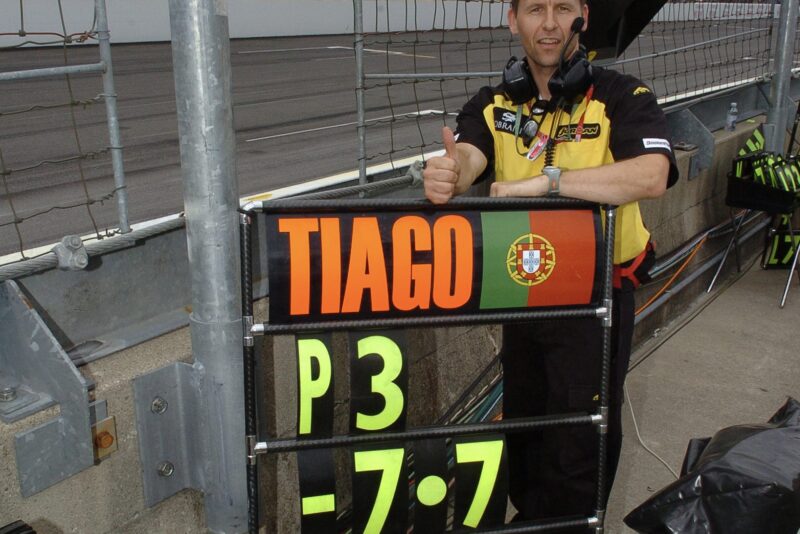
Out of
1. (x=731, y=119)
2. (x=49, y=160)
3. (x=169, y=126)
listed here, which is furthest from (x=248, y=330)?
(x=169, y=126)

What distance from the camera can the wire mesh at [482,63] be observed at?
756cm

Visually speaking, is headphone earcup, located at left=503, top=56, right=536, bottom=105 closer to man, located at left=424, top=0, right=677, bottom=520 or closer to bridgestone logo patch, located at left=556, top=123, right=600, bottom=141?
man, located at left=424, top=0, right=677, bottom=520

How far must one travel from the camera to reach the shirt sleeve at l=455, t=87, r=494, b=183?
3.06 metres

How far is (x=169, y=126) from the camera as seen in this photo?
34.9ft

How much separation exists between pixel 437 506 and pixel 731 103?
248 inches

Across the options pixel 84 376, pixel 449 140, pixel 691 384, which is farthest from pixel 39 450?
pixel 691 384

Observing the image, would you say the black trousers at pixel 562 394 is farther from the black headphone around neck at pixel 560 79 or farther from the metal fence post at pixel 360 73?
the metal fence post at pixel 360 73

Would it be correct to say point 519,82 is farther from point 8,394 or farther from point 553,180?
point 8,394

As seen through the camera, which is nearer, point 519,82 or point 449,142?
point 449,142

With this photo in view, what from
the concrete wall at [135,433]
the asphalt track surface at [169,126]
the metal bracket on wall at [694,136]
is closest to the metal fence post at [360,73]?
the asphalt track surface at [169,126]

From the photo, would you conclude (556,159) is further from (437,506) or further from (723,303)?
(723,303)

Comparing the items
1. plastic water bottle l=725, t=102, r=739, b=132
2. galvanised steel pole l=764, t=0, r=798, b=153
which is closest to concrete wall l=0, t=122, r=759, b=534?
plastic water bottle l=725, t=102, r=739, b=132

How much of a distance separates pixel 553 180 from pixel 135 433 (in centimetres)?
140

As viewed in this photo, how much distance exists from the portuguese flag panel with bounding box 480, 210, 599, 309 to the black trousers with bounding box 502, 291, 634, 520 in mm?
360
